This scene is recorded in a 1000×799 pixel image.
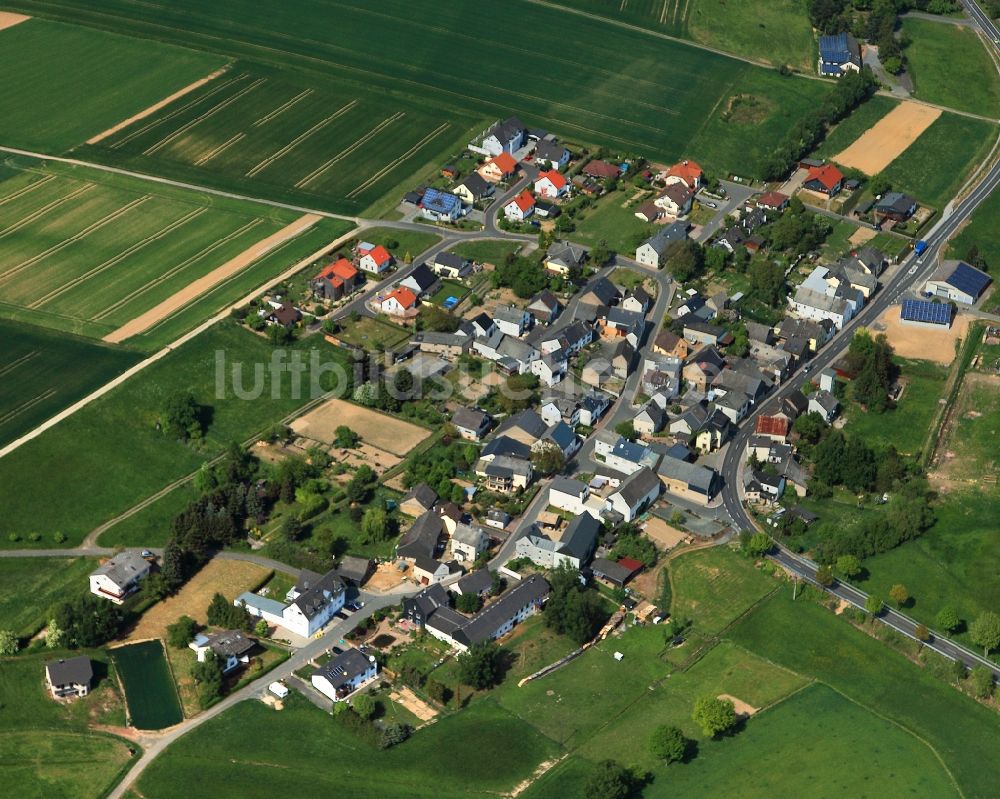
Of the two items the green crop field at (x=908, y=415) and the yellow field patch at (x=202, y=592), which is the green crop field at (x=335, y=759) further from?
the green crop field at (x=908, y=415)

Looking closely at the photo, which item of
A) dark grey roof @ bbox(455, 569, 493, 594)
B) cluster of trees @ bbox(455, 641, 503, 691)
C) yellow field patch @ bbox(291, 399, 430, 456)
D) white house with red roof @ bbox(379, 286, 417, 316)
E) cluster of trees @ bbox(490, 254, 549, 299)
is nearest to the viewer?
cluster of trees @ bbox(455, 641, 503, 691)

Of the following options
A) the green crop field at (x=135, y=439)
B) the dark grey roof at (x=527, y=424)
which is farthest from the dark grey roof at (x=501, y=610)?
the green crop field at (x=135, y=439)

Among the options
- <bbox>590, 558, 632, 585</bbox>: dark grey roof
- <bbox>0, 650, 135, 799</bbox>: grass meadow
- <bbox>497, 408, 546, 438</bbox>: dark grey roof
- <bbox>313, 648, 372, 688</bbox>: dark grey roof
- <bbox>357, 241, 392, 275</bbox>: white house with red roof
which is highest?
<bbox>357, 241, 392, 275</bbox>: white house with red roof

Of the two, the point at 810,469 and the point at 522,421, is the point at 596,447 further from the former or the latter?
the point at 810,469

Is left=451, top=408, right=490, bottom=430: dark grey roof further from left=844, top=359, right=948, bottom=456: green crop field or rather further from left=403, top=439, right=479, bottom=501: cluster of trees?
left=844, top=359, right=948, bottom=456: green crop field

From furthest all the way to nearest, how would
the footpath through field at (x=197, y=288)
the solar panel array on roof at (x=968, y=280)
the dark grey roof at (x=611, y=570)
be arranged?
1. the solar panel array on roof at (x=968, y=280)
2. the footpath through field at (x=197, y=288)
3. the dark grey roof at (x=611, y=570)

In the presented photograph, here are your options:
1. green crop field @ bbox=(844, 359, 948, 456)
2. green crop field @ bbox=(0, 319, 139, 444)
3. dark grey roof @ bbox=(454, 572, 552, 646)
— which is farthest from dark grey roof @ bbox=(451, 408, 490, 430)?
green crop field @ bbox=(844, 359, 948, 456)
